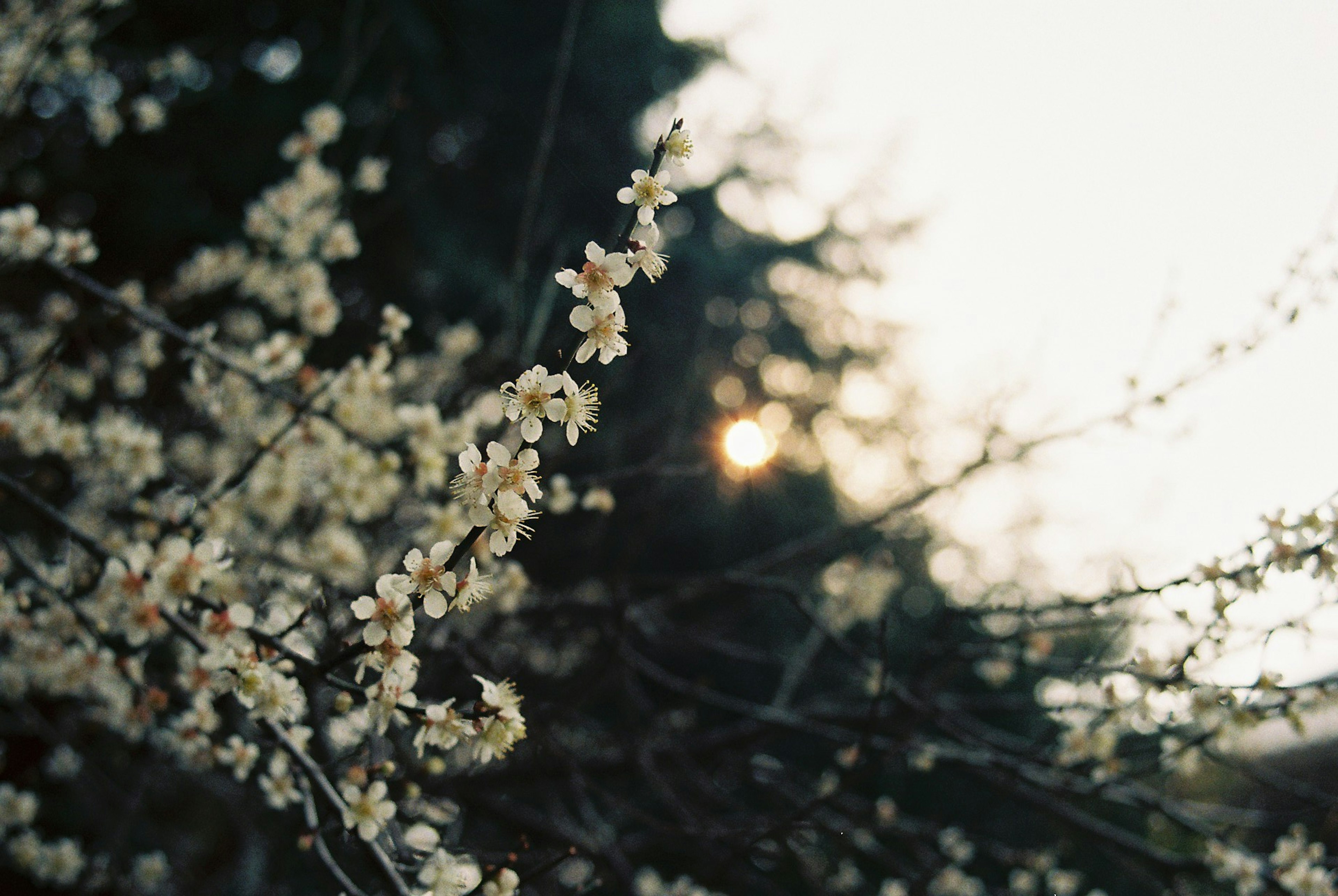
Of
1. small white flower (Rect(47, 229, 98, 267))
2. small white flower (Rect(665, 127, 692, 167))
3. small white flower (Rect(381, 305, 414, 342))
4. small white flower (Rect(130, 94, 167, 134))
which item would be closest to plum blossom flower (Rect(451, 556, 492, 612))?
small white flower (Rect(665, 127, 692, 167))

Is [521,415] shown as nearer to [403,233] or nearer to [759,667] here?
[403,233]

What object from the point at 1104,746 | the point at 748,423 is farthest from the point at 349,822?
the point at 748,423

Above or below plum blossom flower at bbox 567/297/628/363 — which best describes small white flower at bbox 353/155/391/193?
above

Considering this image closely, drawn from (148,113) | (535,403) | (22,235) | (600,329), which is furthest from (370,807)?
(148,113)

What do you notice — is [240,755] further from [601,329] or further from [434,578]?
[601,329]

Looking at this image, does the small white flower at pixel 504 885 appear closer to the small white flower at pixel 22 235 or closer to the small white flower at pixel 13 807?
the small white flower at pixel 13 807

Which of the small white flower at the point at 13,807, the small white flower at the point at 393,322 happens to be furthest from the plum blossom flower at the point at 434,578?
Result: the small white flower at the point at 13,807

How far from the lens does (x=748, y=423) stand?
3621 millimetres

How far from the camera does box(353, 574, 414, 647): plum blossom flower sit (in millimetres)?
1245

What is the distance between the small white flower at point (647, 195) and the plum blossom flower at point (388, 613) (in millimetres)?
712

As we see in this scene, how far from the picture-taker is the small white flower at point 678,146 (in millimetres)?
1301

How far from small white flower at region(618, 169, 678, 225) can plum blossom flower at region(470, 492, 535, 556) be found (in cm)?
49

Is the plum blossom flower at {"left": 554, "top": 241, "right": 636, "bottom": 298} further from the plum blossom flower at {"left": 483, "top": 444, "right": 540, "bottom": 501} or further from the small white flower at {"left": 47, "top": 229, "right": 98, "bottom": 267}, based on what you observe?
the small white flower at {"left": 47, "top": 229, "right": 98, "bottom": 267}

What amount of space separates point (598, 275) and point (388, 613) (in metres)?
0.67
